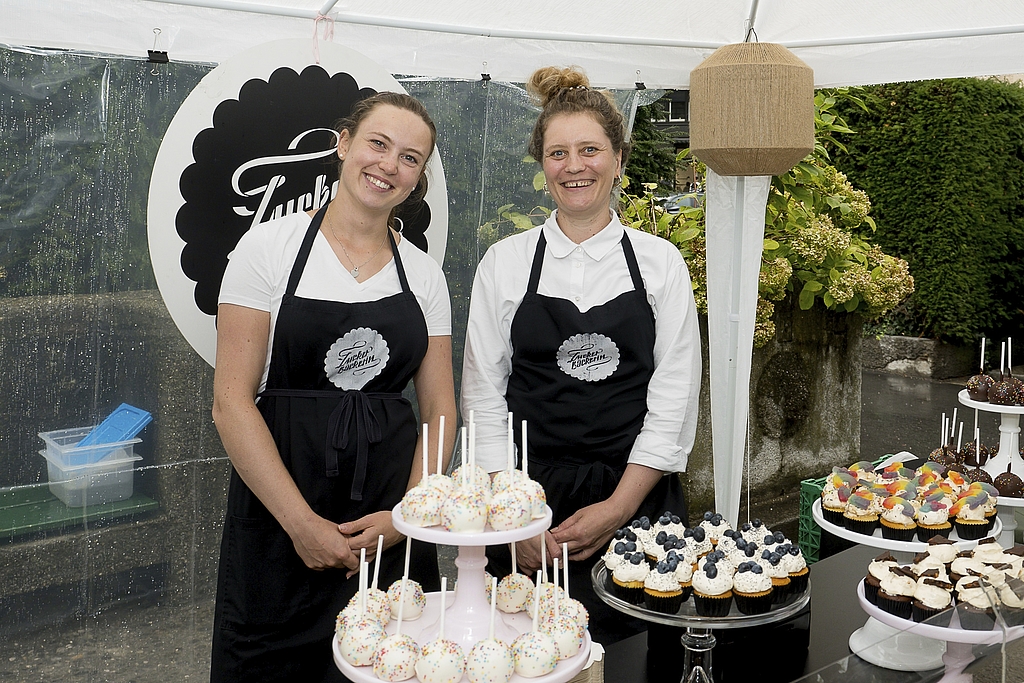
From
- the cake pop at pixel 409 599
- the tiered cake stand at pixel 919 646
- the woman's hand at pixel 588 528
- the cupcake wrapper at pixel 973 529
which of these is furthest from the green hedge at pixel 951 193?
the cake pop at pixel 409 599

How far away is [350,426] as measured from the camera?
6.84 feet

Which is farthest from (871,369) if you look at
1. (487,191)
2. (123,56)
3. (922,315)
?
(123,56)

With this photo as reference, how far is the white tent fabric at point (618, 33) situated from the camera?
2455 mm

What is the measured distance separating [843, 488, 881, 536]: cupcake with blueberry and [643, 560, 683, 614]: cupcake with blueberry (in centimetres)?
72

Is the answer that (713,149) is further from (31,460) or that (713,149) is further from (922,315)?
(922,315)

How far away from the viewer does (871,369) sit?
9141mm

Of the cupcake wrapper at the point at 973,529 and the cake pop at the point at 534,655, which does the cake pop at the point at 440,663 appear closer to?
the cake pop at the point at 534,655

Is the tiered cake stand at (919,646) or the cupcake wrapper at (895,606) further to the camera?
the cupcake wrapper at (895,606)

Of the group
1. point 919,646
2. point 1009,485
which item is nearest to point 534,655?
point 919,646

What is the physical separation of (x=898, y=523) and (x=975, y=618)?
700 millimetres

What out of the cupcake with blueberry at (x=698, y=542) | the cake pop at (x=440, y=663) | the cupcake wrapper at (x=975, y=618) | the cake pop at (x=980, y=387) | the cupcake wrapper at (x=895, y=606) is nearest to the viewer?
the cake pop at (x=440, y=663)

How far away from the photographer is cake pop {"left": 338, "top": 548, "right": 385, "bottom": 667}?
1.47m

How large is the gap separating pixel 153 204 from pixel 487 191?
112 centimetres

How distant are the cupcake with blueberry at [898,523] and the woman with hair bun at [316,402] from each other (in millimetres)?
1130
